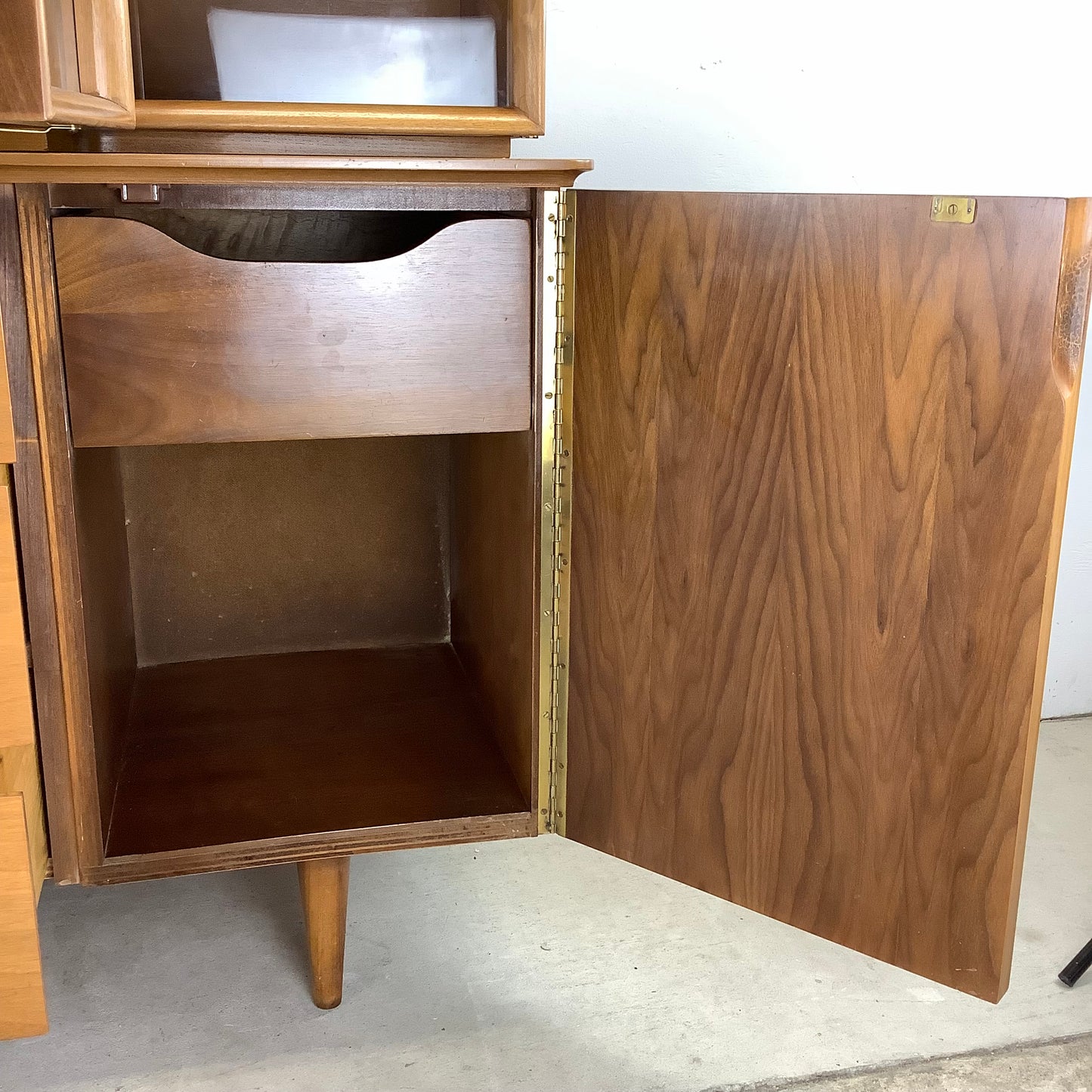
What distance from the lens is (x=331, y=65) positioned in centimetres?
90

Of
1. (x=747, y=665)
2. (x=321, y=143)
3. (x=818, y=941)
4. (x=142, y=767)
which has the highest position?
(x=321, y=143)

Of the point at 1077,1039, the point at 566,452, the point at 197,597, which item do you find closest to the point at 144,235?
the point at 566,452

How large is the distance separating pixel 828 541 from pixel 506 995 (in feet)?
1.94

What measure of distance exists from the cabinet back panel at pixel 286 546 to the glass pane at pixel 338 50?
57 cm

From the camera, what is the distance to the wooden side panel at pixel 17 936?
Answer: 0.77m

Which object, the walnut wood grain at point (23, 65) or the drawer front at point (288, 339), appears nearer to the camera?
the walnut wood grain at point (23, 65)

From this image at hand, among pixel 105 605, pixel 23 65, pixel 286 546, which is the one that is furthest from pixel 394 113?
pixel 286 546

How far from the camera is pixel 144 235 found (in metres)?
0.82

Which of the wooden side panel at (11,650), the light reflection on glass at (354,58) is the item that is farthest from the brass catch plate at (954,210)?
the wooden side panel at (11,650)

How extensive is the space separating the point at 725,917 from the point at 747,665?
1.61 feet

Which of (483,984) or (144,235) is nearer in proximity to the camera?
(144,235)

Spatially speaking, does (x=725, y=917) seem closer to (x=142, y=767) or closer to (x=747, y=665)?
(x=747, y=665)

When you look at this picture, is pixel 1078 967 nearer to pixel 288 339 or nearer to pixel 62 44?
pixel 288 339

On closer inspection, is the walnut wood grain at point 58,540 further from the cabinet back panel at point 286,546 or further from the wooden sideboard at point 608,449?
the cabinet back panel at point 286,546
